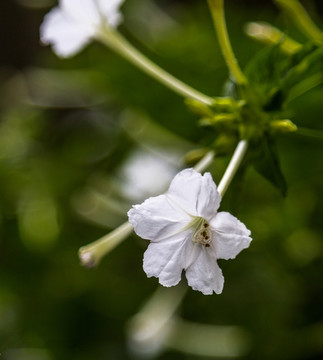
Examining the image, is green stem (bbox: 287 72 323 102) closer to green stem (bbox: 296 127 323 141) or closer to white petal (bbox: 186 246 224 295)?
green stem (bbox: 296 127 323 141)

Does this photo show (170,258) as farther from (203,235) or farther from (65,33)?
(65,33)

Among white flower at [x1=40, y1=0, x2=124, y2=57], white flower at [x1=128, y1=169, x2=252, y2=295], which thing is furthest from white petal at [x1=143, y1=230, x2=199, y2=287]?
white flower at [x1=40, y1=0, x2=124, y2=57]

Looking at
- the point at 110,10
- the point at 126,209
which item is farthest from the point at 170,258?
the point at 126,209

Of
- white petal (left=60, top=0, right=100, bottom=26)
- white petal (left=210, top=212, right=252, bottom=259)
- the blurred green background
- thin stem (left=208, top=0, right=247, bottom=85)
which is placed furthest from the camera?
the blurred green background

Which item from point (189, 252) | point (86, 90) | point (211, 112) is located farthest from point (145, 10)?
point (189, 252)

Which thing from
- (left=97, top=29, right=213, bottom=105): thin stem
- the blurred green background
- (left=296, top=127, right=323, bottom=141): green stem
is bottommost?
the blurred green background

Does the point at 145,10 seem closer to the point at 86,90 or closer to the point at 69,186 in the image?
the point at 86,90
